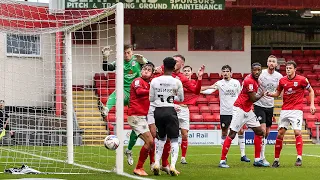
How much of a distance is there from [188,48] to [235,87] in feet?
47.4

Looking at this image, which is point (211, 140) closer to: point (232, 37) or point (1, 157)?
point (232, 37)

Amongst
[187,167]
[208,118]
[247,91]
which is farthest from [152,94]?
[208,118]

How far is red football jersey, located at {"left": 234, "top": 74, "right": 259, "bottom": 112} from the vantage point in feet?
44.1

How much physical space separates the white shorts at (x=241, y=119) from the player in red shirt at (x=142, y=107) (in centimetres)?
230

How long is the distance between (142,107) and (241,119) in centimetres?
249

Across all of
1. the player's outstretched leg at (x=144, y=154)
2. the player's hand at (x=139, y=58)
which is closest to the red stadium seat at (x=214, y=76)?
the player's hand at (x=139, y=58)

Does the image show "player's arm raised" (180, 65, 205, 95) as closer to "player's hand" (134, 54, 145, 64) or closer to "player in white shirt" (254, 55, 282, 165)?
"player's hand" (134, 54, 145, 64)

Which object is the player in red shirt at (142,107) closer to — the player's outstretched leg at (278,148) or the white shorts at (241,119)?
the white shorts at (241,119)

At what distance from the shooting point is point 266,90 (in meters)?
14.5

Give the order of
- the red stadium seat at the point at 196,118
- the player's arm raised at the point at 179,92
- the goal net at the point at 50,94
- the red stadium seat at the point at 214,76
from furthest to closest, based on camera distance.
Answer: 1. the red stadium seat at the point at 214,76
2. the red stadium seat at the point at 196,118
3. the goal net at the point at 50,94
4. the player's arm raised at the point at 179,92

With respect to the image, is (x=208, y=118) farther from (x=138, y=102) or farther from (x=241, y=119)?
(x=138, y=102)

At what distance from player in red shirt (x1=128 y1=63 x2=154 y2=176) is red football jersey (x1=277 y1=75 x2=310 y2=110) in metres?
3.07

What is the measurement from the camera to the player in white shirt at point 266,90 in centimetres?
1432

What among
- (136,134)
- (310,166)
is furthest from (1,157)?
(310,166)
